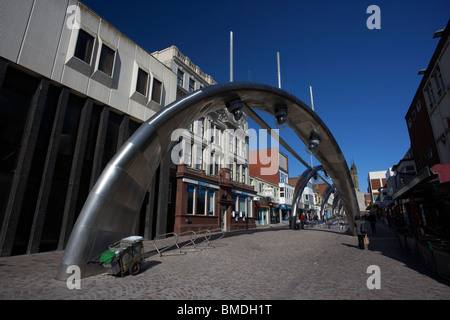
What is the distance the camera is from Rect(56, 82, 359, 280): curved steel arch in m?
6.57

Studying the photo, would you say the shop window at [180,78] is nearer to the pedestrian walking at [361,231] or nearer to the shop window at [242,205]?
the shop window at [242,205]

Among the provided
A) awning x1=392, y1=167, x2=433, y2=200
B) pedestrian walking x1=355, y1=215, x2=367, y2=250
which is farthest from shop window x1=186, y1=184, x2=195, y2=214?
awning x1=392, y1=167, x2=433, y2=200

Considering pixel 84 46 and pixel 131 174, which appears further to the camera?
pixel 84 46

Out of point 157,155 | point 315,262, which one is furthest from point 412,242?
point 157,155

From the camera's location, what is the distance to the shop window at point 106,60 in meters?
14.3

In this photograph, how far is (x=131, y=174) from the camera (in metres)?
8.02

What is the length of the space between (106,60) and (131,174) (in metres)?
10.3

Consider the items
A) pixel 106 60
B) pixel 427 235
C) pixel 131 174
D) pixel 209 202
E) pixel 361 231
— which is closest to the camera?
A: pixel 131 174

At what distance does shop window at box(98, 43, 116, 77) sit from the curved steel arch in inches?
299

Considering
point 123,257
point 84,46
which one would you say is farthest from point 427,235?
point 84,46

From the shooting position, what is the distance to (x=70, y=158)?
12648 millimetres

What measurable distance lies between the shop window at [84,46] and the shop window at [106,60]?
0.72 meters

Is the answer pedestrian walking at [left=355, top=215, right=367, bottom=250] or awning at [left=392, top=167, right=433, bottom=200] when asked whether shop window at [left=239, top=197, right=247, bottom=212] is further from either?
awning at [left=392, top=167, right=433, bottom=200]

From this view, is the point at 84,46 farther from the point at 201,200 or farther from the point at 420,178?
the point at 420,178
